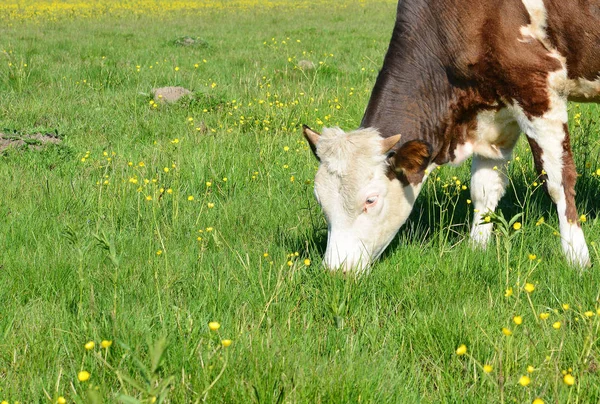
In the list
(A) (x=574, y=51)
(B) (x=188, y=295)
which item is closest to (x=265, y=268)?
(B) (x=188, y=295)

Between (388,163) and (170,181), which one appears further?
(170,181)

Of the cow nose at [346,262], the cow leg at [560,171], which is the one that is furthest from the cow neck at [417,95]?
the cow nose at [346,262]

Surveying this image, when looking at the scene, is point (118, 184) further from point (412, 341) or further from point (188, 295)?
point (412, 341)

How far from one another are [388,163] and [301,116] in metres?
3.56

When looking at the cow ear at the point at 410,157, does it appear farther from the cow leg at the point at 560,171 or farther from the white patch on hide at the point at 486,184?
the white patch on hide at the point at 486,184

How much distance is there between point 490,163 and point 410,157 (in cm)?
119

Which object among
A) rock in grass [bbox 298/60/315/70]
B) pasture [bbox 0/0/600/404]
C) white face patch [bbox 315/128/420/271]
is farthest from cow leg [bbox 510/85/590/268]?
rock in grass [bbox 298/60/315/70]

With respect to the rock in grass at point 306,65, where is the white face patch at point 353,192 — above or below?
above

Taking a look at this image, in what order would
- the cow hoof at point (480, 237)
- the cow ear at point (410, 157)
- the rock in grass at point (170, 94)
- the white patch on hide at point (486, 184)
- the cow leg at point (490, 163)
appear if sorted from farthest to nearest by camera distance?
the rock in grass at point (170, 94), the white patch on hide at point (486, 184), the cow leg at point (490, 163), the cow hoof at point (480, 237), the cow ear at point (410, 157)

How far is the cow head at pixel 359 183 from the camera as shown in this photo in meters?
4.15

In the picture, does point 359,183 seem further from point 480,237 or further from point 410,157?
point 480,237

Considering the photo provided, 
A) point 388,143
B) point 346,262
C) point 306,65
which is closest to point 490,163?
point 388,143

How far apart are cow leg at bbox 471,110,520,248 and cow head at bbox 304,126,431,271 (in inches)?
26.5

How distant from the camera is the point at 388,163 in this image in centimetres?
430
